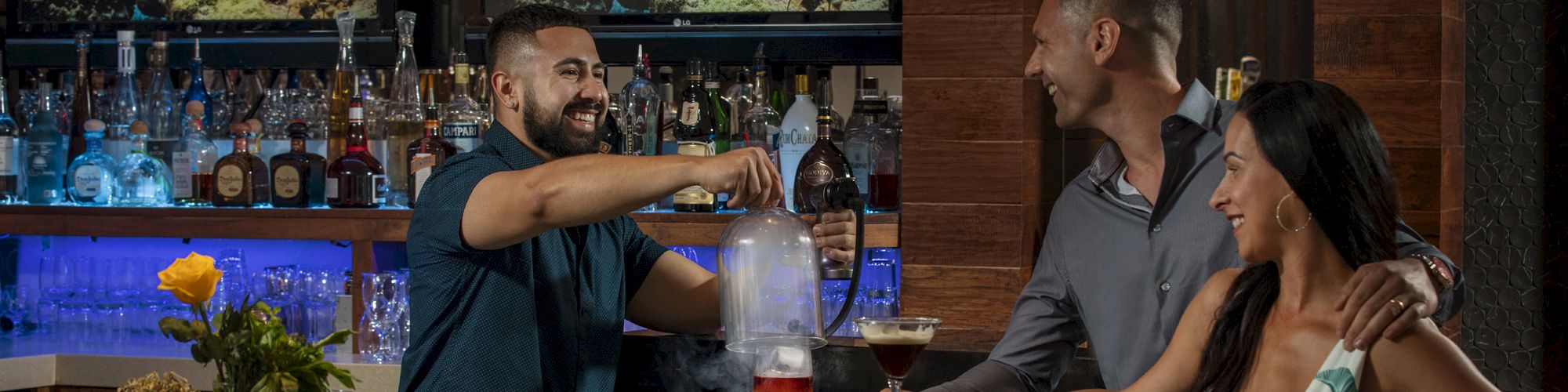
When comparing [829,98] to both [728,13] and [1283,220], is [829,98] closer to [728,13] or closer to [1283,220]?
[728,13]

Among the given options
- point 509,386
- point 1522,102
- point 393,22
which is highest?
point 393,22

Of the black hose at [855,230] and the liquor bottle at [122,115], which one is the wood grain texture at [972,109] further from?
the liquor bottle at [122,115]

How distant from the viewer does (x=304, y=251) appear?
3768mm

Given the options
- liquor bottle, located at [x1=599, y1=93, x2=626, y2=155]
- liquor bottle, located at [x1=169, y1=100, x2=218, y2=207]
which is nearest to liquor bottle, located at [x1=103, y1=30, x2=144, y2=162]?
liquor bottle, located at [x1=169, y1=100, x2=218, y2=207]

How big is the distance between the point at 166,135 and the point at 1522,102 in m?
3.12

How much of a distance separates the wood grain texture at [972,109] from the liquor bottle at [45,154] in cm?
214

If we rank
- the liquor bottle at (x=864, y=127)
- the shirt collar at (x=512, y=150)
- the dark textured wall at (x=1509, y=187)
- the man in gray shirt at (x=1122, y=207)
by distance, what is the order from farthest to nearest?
the liquor bottle at (x=864, y=127), the dark textured wall at (x=1509, y=187), the shirt collar at (x=512, y=150), the man in gray shirt at (x=1122, y=207)

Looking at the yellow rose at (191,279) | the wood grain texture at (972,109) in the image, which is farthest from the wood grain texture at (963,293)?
the yellow rose at (191,279)

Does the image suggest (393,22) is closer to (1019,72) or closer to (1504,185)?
(1019,72)

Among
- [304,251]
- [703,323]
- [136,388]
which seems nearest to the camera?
[136,388]

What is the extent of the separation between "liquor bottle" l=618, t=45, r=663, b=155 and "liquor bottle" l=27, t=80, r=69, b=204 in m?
1.48

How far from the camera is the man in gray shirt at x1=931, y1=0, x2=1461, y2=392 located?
204cm

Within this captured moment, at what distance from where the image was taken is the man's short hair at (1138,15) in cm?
208

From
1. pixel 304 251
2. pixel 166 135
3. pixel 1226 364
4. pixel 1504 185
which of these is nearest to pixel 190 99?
pixel 166 135
